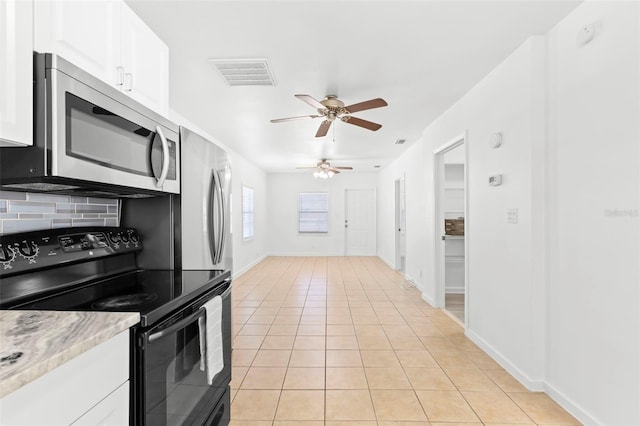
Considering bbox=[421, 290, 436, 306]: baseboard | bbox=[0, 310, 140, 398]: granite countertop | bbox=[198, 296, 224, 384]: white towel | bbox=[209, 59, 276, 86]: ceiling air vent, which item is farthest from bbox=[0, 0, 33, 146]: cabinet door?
bbox=[421, 290, 436, 306]: baseboard

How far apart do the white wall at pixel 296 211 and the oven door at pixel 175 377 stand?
8.15 metres

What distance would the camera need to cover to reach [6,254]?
50.0 inches

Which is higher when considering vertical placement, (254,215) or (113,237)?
(254,215)

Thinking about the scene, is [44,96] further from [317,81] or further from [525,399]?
→ [525,399]

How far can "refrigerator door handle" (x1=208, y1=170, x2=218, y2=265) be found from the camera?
2.30m

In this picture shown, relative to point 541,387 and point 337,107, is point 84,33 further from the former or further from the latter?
point 541,387

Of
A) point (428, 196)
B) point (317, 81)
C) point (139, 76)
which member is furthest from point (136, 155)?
point (428, 196)

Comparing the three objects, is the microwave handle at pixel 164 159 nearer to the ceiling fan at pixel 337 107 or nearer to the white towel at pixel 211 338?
the white towel at pixel 211 338

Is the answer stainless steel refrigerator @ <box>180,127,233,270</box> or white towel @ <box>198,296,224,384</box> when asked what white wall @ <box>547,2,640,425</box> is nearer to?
white towel @ <box>198,296,224,384</box>

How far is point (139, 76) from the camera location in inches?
66.3

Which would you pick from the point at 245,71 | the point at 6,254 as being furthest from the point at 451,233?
the point at 6,254

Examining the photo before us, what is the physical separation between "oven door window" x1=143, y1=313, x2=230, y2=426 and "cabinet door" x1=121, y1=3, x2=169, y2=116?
1132 mm

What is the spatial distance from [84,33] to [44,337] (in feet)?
3.69

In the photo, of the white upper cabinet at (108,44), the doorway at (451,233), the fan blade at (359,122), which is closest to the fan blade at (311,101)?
the fan blade at (359,122)
